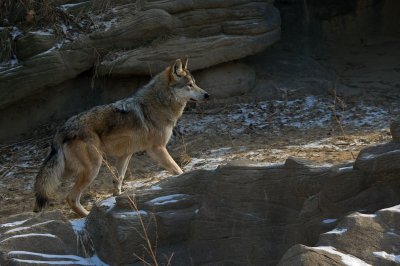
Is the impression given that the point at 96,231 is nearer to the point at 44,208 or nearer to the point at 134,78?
the point at 44,208

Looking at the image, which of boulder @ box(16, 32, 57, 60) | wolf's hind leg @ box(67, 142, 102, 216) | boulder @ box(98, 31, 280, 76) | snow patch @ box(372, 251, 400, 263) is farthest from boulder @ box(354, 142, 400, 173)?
boulder @ box(16, 32, 57, 60)

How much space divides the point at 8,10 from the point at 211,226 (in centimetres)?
656

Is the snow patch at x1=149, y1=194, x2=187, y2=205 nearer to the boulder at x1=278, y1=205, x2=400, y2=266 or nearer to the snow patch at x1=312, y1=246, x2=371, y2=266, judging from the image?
the boulder at x1=278, y1=205, x2=400, y2=266

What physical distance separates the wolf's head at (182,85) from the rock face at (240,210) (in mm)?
2758

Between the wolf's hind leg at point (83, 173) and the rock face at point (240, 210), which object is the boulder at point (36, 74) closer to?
the wolf's hind leg at point (83, 173)

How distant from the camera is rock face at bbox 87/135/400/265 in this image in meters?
5.03

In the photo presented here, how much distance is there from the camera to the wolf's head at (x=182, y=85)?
856 cm

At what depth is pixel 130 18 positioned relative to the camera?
10.6m

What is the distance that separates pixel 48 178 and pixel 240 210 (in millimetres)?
2729

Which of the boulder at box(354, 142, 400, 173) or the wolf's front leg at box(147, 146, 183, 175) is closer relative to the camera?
the boulder at box(354, 142, 400, 173)

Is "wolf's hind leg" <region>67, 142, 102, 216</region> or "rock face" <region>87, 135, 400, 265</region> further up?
"rock face" <region>87, 135, 400, 265</region>

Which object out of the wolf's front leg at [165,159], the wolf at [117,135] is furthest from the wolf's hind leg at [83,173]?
the wolf's front leg at [165,159]

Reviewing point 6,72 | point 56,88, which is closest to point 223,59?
point 56,88

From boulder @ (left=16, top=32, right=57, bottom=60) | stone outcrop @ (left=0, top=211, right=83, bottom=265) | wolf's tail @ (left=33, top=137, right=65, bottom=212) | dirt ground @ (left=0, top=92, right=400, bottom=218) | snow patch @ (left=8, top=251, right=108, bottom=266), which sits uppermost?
boulder @ (left=16, top=32, right=57, bottom=60)
